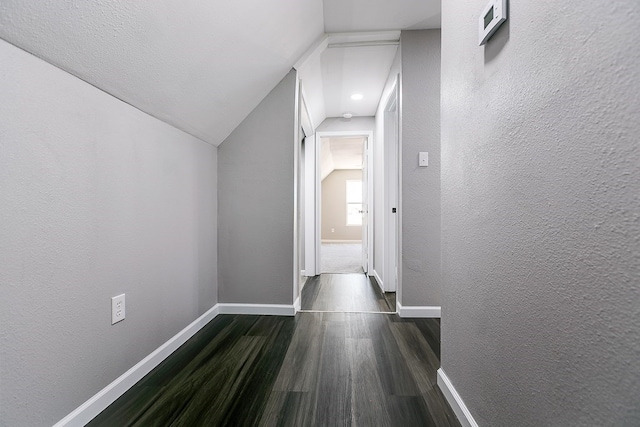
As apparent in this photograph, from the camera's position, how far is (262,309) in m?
2.43

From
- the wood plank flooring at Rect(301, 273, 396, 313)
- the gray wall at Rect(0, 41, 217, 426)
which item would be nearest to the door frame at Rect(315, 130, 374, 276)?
the wood plank flooring at Rect(301, 273, 396, 313)

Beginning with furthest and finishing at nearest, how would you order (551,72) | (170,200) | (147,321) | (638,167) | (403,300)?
(403,300)
(170,200)
(147,321)
(551,72)
(638,167)

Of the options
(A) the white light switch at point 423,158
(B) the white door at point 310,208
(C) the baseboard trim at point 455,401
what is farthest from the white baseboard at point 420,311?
(B) the white door at point 310,208

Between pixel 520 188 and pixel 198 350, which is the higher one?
pixel 520 188

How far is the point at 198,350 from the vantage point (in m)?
1.81

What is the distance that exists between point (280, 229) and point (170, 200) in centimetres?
88

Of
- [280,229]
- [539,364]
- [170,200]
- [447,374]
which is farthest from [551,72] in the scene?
[280,229]

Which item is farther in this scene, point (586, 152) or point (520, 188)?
point (520, 188)

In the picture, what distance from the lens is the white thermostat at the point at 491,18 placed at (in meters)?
0.85

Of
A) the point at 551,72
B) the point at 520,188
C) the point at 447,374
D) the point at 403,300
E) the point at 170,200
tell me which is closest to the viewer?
the point at 551,72

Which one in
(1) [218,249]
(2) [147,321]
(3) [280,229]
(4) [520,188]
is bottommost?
(2) [147,321]

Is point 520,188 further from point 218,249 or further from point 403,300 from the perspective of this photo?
point 218,249

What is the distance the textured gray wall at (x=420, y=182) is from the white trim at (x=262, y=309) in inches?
36.2

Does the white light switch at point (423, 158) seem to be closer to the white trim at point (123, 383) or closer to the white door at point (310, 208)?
the white door at point (310, 208)
